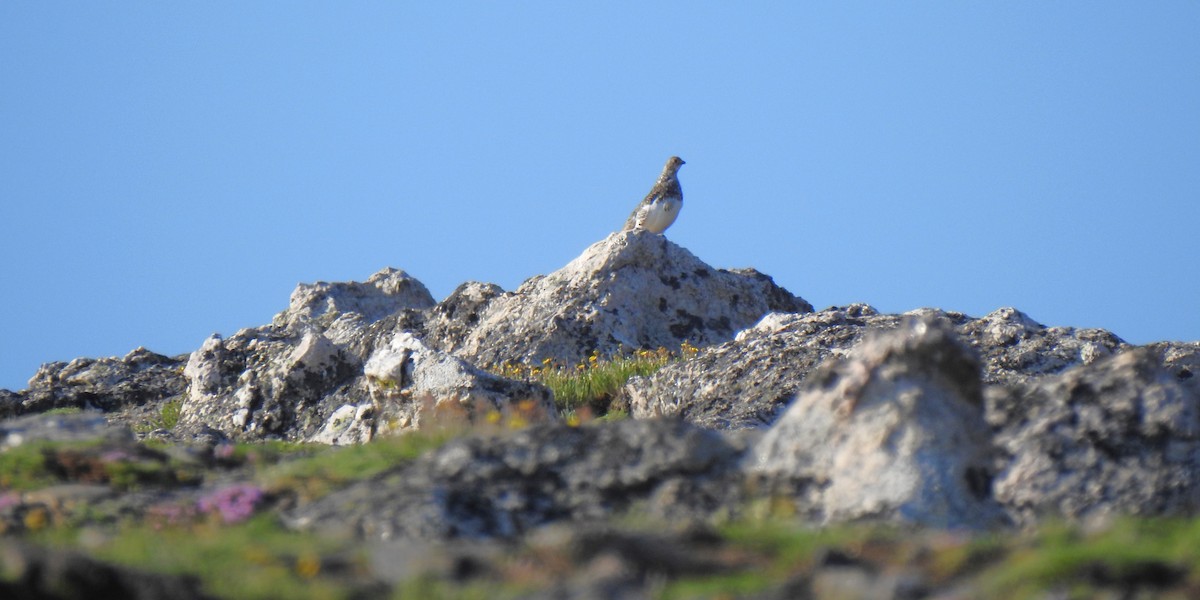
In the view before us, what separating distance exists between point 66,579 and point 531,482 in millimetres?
3606

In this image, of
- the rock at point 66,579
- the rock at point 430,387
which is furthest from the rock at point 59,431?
the rock at point 66,579

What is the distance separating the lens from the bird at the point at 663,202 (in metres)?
28.4

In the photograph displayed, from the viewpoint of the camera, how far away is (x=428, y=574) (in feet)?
23.5

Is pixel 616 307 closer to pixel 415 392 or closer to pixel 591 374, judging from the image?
pixel 591 374

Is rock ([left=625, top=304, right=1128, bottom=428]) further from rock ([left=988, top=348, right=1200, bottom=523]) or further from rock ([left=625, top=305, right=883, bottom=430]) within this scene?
rock ([left=988, top=348, right=1200, bottom=523])

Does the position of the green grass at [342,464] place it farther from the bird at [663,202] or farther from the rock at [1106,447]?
the bird at [663,202]

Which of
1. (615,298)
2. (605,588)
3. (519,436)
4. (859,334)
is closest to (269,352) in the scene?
(615,298)

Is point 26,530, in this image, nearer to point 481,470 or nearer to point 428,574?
point 481,470

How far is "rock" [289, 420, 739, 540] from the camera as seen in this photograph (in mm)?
9023

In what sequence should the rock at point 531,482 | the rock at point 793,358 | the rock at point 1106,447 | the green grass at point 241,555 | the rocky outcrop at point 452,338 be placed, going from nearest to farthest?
the green grass at point 241,555
the rock at point 531,482
the rock at point 1106,447
the rocky outcrop at point 452,338
the rock at point 793,358

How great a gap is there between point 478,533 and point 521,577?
1.77 m

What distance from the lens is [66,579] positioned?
260 inches

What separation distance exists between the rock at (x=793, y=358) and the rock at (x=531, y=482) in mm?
7254

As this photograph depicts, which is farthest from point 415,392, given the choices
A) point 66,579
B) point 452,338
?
point 66,579
